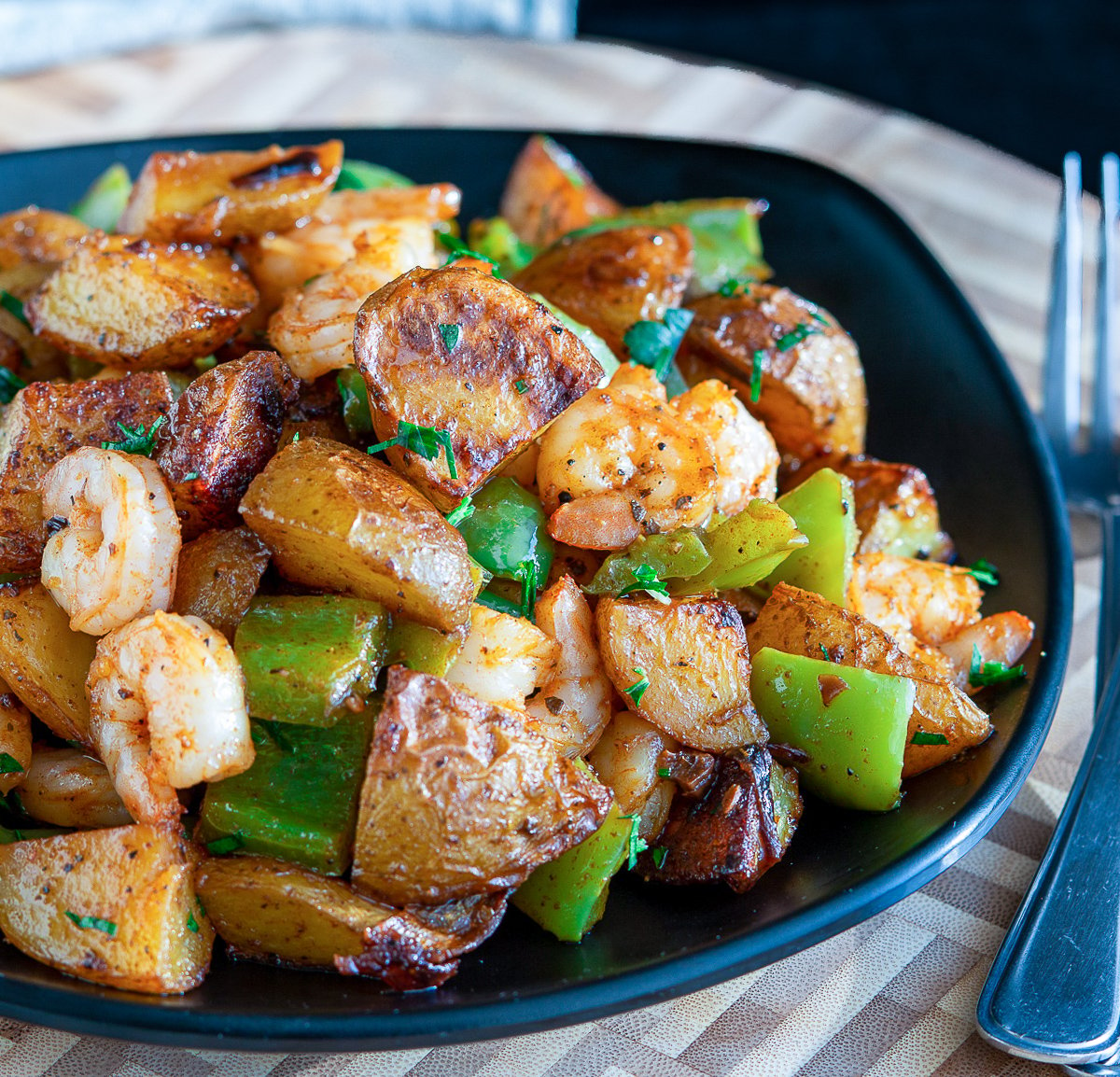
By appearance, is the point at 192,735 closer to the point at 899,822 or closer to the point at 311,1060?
the point at 311,1060

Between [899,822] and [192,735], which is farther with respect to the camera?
[899,822]

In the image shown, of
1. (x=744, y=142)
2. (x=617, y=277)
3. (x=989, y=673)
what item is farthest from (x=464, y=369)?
(x=744, y=142)

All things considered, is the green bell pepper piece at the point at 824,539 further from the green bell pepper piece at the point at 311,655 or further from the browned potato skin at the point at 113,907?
the browned potato skin at the point at 113,907

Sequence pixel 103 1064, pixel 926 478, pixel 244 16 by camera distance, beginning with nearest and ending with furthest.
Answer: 1. pixel 103 1064
2. pixel 926 478
3. pixel 244 16

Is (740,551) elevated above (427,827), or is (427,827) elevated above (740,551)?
(740,551)

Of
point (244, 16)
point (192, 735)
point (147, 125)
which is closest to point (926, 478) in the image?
point (192, 735)

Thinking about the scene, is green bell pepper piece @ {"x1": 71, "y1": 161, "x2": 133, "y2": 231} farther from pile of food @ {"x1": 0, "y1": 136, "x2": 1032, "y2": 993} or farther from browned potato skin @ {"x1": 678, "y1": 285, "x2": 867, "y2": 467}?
browned potato skin @ {"x1": 678, "y1": 285, "x2": 867, "y2": 467}

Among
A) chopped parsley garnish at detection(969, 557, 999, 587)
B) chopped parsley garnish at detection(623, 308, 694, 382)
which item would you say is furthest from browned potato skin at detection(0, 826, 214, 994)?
chopped parsley garnish at detection(969, 557, 999, 587)
